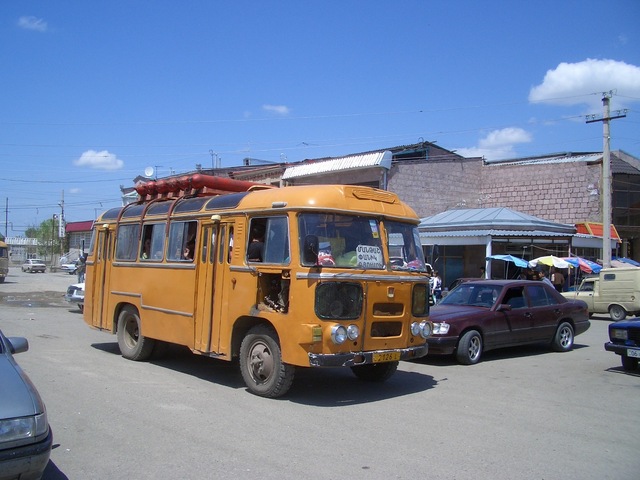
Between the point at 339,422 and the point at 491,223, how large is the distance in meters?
21.0

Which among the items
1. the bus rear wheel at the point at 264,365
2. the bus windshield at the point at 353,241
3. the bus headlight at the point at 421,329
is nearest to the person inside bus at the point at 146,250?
the bus rear wheel at the point at 264,365

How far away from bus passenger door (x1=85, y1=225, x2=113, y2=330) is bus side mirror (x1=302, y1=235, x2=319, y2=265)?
18.7ft

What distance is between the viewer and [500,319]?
37.0ft

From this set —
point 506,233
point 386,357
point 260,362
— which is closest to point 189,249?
point 260,362

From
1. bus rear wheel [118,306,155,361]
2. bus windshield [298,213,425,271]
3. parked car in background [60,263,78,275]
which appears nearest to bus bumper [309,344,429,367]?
bus windshield [298,213,425,271]

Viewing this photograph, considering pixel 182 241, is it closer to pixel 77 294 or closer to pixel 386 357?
pixel 386 357

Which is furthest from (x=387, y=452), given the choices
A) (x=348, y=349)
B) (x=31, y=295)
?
(x=31, y=295)

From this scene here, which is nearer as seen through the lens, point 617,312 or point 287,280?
point 287,280

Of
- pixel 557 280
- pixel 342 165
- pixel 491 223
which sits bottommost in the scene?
pixel 557 280

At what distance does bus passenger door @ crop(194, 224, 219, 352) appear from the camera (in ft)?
27.9

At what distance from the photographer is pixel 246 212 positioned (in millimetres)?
8070

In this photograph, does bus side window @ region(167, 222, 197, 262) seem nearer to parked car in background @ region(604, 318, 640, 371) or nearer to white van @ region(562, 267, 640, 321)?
parked car in background @ region(604, 318, 640, 371)

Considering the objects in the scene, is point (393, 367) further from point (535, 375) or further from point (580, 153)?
point (580, 153)

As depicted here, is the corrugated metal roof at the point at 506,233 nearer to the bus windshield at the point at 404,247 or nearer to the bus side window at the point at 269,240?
the bus windshield at the point at 404,247
